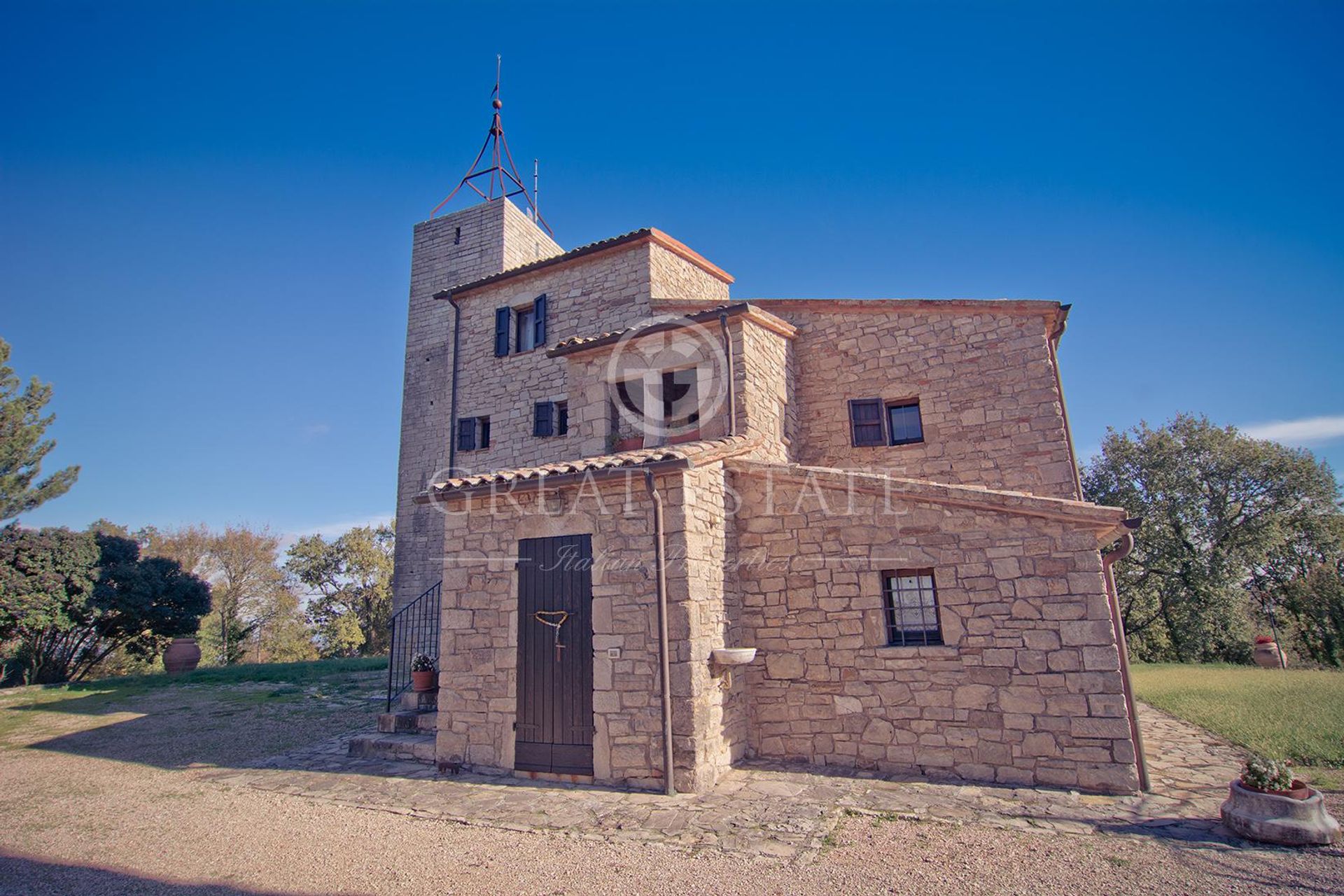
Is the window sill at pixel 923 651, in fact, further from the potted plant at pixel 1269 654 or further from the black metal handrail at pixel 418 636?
the potted plant at pixel 1269 654

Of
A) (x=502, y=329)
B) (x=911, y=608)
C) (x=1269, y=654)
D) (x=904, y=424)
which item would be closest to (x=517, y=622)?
(x=911, y=608)

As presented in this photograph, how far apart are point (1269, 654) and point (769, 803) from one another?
1917cm

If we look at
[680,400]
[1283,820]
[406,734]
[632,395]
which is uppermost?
[632,395]

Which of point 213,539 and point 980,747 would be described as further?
point 213,539

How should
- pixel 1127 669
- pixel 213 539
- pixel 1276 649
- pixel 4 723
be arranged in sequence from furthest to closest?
pixel 213 539
pixel 1276 649
pixel 4 723
pixel 1127 669

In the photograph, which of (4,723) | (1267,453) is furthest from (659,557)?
(1267,453)

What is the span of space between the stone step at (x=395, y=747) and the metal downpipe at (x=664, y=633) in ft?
11.3

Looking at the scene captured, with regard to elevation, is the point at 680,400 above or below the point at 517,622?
above

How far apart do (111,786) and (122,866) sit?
116 inches

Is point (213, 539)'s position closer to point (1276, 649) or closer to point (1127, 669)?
point (1127, 669)

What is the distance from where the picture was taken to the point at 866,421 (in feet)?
39.1

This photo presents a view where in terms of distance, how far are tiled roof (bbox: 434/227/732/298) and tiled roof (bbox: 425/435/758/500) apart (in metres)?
6.84

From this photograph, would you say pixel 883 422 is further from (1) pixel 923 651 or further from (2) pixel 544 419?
(2) pixel 544 419

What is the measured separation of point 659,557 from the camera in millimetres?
7398
